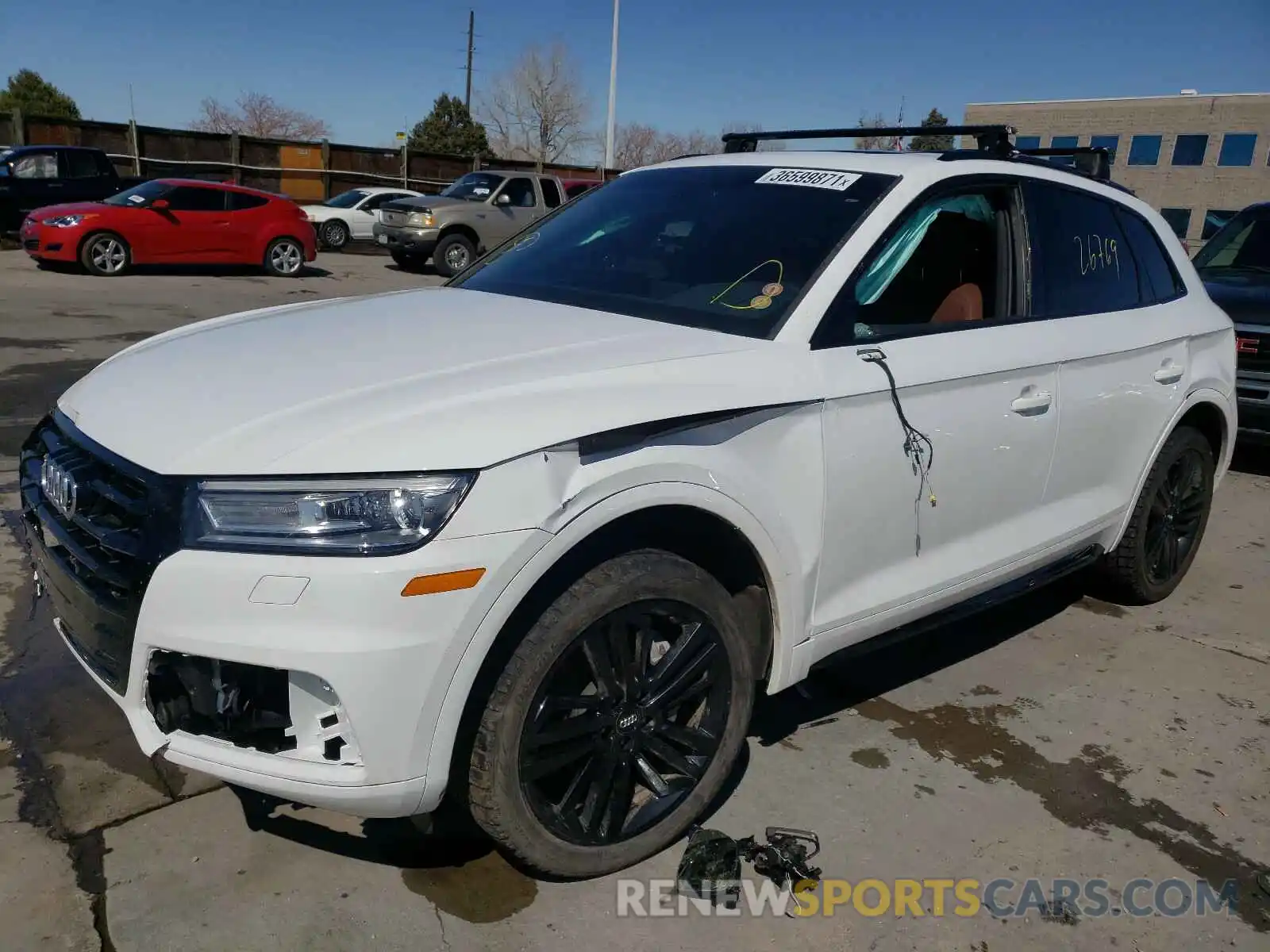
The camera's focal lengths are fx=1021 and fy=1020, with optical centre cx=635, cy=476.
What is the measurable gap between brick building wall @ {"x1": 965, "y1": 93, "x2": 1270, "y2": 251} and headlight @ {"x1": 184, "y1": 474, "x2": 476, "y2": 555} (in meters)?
61.2

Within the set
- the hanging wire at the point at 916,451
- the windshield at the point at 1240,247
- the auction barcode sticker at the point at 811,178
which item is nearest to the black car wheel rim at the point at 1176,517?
the hanging wire at the point at 916,451

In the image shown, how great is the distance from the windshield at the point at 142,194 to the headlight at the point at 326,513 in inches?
591

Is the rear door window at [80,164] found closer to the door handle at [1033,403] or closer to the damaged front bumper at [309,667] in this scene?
the damaged front bumper at [309,667]

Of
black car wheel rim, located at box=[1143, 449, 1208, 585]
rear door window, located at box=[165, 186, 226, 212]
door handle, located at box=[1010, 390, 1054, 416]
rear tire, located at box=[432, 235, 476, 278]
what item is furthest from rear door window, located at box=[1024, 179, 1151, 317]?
rear door window, located at box=[165, 186, 226, 212]

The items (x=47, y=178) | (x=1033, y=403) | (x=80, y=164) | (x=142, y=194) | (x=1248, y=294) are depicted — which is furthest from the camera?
(x=80, y=164)

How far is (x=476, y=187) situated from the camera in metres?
18.3

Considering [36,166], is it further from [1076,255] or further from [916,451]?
[916,451]

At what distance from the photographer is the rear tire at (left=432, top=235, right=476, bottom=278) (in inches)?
692

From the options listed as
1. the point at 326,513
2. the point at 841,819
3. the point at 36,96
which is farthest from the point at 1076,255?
the point at 36,96

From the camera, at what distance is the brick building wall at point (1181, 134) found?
5538cm

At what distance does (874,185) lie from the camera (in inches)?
123

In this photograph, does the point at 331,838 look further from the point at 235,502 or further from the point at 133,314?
the point at 133,314

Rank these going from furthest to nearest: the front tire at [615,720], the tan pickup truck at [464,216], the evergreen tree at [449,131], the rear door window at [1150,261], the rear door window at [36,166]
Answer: the evergreen tree at [449,131], the tan pickup truck at [464,216], the rear door window at [36,166], the rear door window at [1150,261], the front tire at [615,720]

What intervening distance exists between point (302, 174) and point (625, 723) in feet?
89.6
